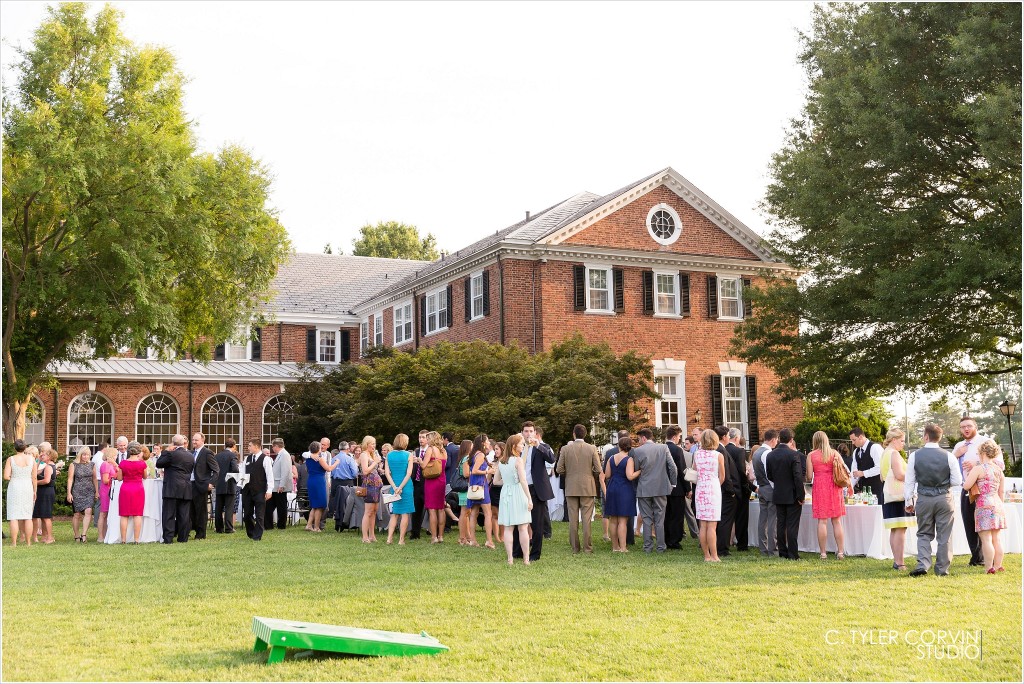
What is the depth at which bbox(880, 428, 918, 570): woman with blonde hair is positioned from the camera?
42.2 ft

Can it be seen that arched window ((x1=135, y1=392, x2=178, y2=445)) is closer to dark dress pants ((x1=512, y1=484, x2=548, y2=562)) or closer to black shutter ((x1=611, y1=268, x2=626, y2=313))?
black shutter ((x1=611, y1=268, x2=626, y2=313))

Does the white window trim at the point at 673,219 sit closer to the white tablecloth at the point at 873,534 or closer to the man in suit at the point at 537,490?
the white tablecloth at the point at 873,534

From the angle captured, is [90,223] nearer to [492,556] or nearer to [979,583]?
[492,556]

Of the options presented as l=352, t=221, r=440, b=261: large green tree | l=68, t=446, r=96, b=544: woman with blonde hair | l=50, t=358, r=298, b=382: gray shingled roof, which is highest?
l=352, t=221, r=440, b=261: large green tree

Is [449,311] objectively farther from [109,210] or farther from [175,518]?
[175,518]

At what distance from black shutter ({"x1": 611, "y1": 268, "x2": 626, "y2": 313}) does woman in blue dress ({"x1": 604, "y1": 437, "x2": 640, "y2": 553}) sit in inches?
688

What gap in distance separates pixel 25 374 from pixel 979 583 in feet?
81.1

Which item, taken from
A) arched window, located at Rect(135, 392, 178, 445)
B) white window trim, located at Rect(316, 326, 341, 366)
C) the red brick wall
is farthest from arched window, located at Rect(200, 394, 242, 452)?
the red brick wall

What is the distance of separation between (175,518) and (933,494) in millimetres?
12238

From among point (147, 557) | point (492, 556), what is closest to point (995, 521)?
point (492, 556)

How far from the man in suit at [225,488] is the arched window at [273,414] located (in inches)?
772

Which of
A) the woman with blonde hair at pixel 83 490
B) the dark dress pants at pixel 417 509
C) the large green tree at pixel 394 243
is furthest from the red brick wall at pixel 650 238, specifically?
the large green tree at pixel 394 243

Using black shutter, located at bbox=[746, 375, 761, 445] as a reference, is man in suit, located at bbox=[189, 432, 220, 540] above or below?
below

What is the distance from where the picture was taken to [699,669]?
7.45 metres
